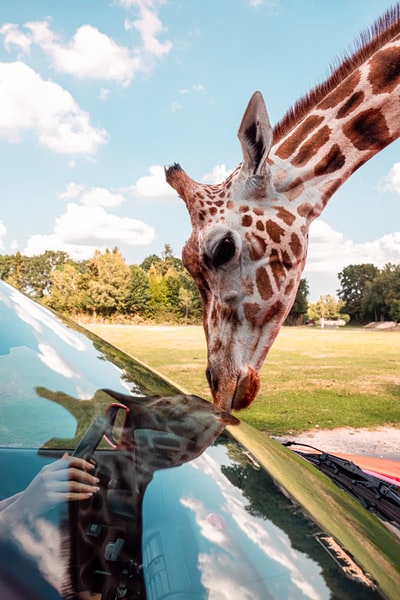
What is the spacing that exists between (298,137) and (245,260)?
113 cm

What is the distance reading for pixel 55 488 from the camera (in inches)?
32.5

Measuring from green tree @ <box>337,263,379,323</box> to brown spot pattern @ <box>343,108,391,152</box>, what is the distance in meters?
60.0

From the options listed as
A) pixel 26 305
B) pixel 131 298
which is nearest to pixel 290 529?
pixel 26 305

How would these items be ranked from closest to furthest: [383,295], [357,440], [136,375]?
1. [136,375]
2. [357,440]
3. [383,295]

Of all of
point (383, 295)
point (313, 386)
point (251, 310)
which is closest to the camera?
point (251, 310)

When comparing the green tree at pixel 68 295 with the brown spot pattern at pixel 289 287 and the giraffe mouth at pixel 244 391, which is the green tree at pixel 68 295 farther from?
the giraffe mouth at pixel 244 391

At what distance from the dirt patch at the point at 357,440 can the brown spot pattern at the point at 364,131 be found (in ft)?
11.3

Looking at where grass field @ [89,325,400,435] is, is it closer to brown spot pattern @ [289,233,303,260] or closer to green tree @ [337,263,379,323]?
brown spot pattern @ [289,233,303,260]

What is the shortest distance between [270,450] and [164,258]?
80922 millimetres

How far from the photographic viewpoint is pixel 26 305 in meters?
1.39

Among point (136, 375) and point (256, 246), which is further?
point (256, 246)

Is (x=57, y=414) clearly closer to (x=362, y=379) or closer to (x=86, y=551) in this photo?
(x=86, y=551)

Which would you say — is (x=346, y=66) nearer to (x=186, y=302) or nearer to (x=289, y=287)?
(x=289, y=287)

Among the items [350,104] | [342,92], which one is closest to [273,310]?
[350,104]
